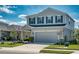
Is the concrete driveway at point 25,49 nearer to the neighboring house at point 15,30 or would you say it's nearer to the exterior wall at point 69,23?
the neighboring house at point 15,30

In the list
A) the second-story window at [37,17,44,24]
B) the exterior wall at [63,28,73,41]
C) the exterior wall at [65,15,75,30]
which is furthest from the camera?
the second-story window at [37,17,44,24]

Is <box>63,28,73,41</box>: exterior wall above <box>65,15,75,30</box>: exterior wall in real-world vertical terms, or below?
below

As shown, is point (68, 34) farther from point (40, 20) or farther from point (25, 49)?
point (25, 49)

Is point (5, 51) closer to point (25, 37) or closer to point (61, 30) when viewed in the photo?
point (25, 37)

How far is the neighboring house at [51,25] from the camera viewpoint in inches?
521

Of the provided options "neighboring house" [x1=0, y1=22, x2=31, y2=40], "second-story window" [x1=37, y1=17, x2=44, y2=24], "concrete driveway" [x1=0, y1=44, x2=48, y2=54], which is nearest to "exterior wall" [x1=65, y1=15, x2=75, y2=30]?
"second-story window" [x1=37, y1=17, x2=44, y2=24]

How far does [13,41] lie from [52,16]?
46.5 inches

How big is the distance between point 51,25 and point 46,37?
1.15 ft

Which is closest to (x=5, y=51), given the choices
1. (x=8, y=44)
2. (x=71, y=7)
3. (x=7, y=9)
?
(x=8, y=44)

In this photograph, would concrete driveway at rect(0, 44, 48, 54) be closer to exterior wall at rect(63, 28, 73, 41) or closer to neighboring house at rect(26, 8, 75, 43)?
neighboring house at rect(26, 8, 75, 43)

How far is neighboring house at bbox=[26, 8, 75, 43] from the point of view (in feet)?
43.4

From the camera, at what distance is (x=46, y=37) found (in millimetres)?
13430

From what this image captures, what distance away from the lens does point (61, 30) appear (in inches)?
523

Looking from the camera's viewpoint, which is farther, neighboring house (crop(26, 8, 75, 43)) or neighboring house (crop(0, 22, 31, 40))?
neighboring house (crop(0, 22, 31, 40))
